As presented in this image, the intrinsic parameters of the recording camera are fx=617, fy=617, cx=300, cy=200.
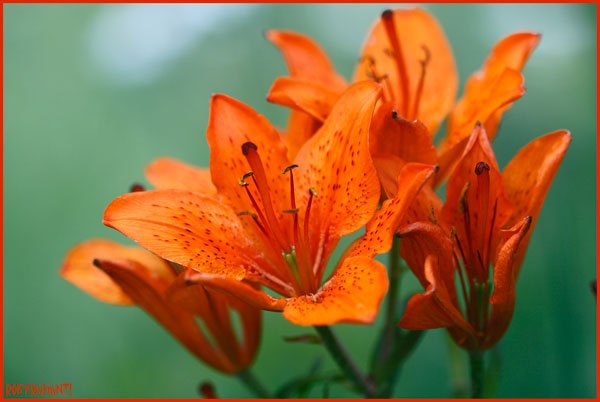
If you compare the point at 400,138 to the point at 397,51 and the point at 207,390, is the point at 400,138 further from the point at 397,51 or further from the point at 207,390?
the point at 207,390

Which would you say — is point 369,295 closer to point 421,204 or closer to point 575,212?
point 421,204

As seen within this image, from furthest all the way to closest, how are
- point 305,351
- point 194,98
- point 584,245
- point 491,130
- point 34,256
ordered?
point 194,98, point 34,256, point 305,351, point 584,245, point 491,130

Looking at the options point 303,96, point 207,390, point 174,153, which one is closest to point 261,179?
point 303,96

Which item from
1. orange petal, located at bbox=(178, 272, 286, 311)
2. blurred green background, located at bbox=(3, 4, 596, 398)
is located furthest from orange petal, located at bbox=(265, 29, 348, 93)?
blurred green background, located at bbox=(3, 4, 596, 398)

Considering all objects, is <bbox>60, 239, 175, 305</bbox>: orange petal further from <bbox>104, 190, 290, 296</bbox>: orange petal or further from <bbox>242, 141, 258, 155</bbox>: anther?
<bbox>242, 141, 258, 155</bbox>: anther

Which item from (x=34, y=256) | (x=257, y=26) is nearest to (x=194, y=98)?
(x=257, y=26)

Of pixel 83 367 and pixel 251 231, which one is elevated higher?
pixel 251 231

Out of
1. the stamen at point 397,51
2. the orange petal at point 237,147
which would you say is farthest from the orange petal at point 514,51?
the orange petal at point 237,147
